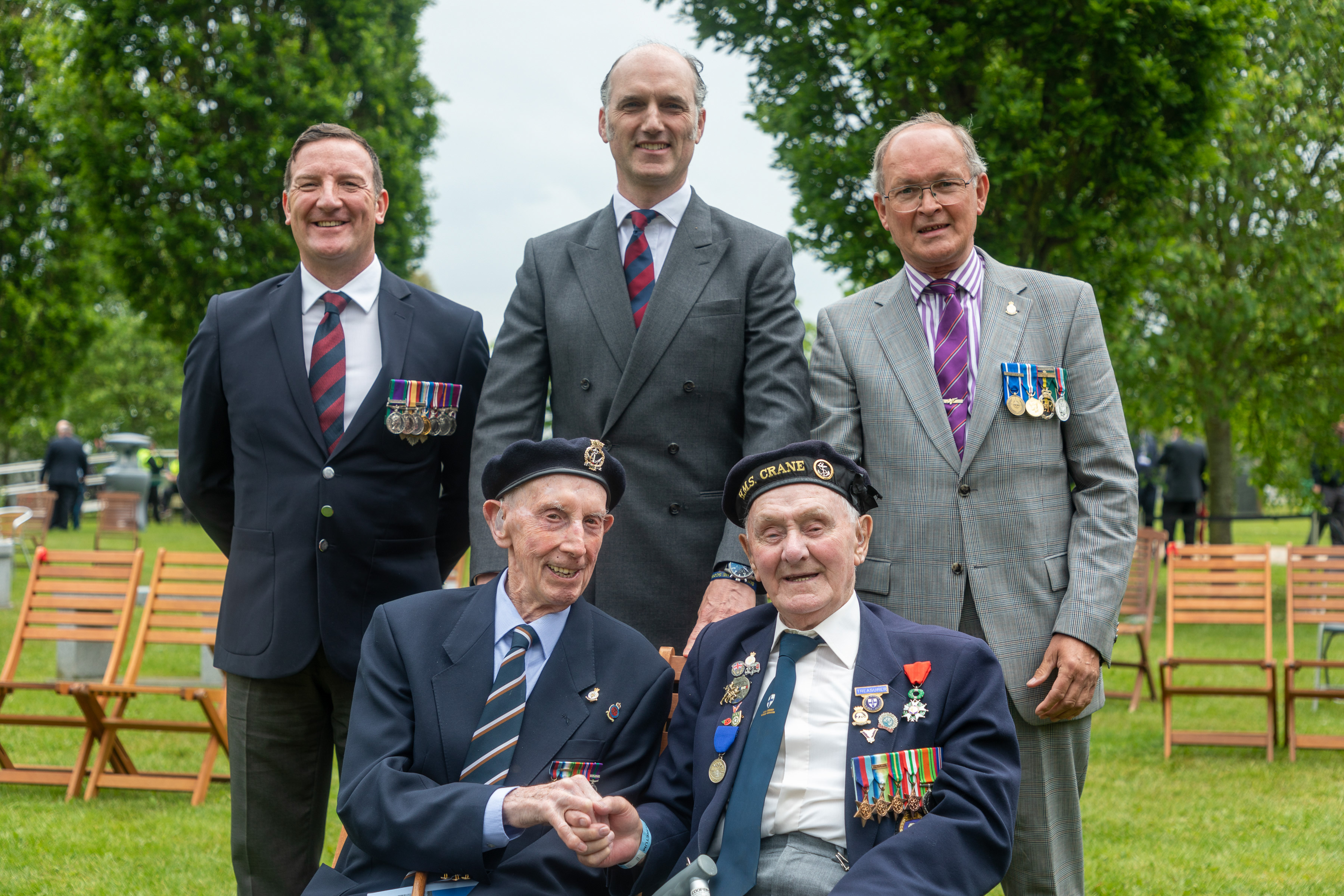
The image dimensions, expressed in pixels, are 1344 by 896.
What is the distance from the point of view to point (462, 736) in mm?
2814

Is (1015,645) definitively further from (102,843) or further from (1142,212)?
(1142,212)

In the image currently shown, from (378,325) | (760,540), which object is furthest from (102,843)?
(760,540)

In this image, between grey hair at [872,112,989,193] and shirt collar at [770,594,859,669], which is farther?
grey hair at [872,112,989,193]

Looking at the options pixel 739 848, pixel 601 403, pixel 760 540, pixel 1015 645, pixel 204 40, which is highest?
pixel 204 40

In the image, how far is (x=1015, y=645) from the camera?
3105mm

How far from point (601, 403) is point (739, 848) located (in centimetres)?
125

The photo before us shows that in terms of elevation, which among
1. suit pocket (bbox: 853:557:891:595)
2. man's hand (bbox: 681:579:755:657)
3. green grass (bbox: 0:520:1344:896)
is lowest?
green grass (bbox: 0:520:1344:896)

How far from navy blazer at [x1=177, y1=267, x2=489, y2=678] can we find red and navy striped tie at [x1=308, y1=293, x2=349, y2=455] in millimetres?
34

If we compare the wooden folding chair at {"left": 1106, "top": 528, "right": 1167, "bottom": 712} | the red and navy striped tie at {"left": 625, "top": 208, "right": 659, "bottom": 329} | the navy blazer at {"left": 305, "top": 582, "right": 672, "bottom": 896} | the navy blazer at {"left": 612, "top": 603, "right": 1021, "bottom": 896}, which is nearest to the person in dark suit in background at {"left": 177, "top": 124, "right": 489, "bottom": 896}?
the navy blazer at {"left": 305, "top": 582, "right": 672, "bottom": 896}

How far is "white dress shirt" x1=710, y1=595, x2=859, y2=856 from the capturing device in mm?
2678

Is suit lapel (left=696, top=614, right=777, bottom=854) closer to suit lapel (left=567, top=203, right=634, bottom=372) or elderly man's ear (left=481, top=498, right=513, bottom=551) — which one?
elderly man's ear (left=481, top=498, right=513, bottom=551)

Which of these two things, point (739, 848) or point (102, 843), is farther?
point (102, 843)

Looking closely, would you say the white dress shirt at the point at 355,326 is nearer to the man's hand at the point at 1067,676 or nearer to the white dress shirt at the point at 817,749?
the white dress shirt at the point at 817,749

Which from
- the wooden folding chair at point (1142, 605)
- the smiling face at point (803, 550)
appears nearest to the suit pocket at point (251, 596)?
the smiling face at point (803, 550)
